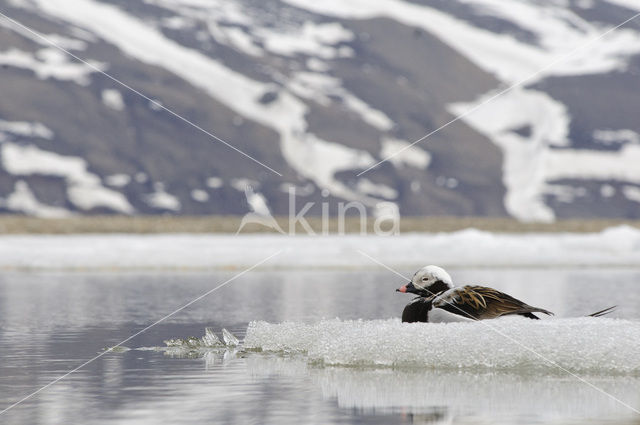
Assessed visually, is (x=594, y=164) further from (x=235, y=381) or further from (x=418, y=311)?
(x=235, y=381)

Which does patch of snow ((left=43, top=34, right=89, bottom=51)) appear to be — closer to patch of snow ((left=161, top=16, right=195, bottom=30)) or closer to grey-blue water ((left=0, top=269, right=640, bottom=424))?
patch of snow ((left=161, top=16, right=195, bottom=30))

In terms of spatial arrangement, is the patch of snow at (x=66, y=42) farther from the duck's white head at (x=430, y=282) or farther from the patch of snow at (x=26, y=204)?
the duck's white head at (x=430, y=282)

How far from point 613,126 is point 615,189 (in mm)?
10709

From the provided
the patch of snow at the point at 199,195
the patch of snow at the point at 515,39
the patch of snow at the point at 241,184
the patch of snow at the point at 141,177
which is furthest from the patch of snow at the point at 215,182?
the patch of snow at the point at 515,39

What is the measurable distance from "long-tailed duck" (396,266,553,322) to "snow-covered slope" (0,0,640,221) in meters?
77.8

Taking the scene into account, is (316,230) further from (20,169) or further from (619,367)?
(20,169)

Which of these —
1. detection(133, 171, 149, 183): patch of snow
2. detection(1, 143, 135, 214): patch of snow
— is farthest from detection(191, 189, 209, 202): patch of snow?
detection(1, 143, 135, 214): patch of snow

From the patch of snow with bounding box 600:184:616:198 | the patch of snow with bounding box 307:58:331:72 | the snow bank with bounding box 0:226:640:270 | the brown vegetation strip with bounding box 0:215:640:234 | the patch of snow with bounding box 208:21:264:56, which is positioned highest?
the patch of snow with bounding box 208:21:264:56

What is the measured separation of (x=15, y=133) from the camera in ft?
330

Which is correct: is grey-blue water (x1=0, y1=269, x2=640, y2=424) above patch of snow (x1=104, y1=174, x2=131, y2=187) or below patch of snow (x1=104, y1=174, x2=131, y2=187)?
below

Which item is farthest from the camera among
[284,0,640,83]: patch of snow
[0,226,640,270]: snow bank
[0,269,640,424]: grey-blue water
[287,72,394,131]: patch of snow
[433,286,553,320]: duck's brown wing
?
[284,0,640,83]: patch of snow

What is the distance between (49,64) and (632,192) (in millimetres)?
56202

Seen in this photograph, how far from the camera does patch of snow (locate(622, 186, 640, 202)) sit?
115000 millimetres

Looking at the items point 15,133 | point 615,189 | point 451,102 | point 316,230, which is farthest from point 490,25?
point 316,230
